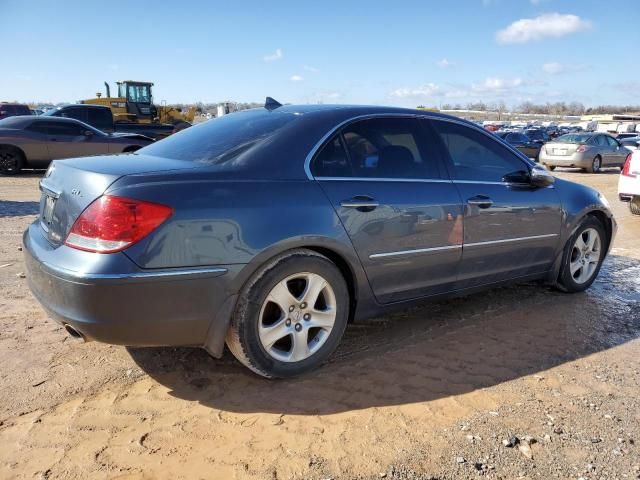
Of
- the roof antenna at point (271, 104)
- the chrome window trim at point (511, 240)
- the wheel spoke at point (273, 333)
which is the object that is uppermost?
the roof antenna at point (271, 104)

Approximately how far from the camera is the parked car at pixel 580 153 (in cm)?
1970

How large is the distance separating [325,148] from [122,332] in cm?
158

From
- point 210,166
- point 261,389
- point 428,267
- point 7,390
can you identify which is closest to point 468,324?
point 428,267

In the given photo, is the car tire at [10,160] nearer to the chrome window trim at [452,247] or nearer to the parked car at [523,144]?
the chrome window trim at [452,247]

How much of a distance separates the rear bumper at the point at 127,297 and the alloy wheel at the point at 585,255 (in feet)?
11.5

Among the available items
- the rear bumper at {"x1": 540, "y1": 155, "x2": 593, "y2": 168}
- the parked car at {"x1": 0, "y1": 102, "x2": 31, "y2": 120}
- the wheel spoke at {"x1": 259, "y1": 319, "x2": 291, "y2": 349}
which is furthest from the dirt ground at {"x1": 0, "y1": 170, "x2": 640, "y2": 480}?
the parked car at {"x1": 0, "y1": 102, "x2": 31, "y2": 120}

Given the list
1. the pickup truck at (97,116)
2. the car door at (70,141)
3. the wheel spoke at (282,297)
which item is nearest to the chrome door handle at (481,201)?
the wheel spoke at (282,297)

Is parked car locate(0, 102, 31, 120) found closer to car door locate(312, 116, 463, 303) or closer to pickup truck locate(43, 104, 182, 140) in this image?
pickup truck locate(43, 104, 182, 140)

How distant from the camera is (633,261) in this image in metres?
6.54

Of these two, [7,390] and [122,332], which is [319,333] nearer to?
[122,332]

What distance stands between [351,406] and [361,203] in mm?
1182

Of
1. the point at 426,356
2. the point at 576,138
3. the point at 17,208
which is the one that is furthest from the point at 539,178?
the point at 576,138

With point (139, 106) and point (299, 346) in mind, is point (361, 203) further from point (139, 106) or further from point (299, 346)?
point (139, 106)

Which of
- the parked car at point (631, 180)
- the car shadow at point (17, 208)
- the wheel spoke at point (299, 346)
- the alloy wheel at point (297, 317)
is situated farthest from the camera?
the parked car at point (631, 180)
